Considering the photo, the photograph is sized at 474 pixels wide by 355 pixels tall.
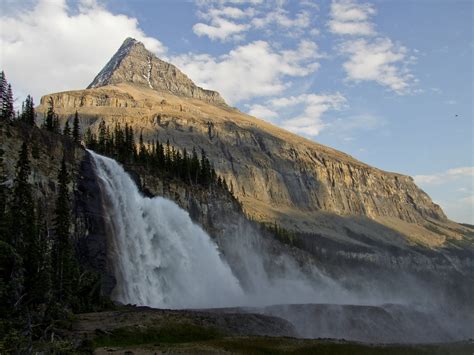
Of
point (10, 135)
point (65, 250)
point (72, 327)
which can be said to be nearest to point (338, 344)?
point (72, 327)

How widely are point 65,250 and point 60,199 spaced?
20.5ft

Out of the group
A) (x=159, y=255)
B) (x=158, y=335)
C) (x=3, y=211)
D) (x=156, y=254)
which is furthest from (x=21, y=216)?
(x=159, y=255)

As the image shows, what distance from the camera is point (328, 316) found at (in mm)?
62062

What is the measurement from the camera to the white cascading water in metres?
60.3

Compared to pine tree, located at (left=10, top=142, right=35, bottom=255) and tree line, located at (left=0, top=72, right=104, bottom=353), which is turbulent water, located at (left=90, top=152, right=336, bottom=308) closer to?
tree line, located at (left=0, top=72, right=104, bottom=353)

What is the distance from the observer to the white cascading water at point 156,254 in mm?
60281

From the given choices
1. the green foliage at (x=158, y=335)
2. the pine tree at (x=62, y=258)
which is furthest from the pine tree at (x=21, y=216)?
the green foliage at (x=158, y=335)

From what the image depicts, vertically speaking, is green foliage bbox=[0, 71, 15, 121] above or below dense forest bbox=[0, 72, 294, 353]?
above

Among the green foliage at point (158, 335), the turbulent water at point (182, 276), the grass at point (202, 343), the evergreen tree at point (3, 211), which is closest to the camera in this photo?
the grass at point (202, 343)

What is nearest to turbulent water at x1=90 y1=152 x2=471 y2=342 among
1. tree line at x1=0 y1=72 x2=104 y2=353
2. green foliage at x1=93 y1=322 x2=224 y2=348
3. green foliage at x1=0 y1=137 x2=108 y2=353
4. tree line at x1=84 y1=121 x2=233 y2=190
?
tree line at x1=0 y1=72 x2=104 y2=353

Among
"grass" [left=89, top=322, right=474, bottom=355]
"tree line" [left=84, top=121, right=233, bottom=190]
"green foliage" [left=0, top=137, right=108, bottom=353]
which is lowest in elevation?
"grass" [left=89, top=322, right=474, bottom=355]

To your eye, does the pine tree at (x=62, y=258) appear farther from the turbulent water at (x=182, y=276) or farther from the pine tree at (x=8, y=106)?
the pine tree at (x=8, y=106)

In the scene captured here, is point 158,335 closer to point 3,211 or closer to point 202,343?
point 202,343

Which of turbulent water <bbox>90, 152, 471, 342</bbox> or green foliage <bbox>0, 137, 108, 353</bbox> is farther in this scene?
turbulent water <bbox>90, 152, 471, 342</bbox>
